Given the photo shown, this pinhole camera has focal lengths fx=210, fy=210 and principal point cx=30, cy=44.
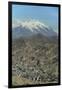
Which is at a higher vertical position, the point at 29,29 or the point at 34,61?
the point at 29,29

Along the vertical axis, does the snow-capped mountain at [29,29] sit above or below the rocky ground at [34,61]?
above

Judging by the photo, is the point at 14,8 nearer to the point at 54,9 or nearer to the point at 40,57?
the point at 54,9

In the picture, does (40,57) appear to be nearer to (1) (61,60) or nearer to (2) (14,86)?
(1) (61,60)

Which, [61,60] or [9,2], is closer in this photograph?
[9,2]

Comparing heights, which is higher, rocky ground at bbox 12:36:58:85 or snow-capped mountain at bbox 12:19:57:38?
snow-capped mountain at bbox 12:19:57:38

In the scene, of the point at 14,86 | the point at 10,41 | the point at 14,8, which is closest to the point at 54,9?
the point at 14,8

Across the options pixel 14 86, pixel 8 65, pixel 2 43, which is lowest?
pixel 14 86

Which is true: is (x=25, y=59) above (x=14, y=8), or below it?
below
